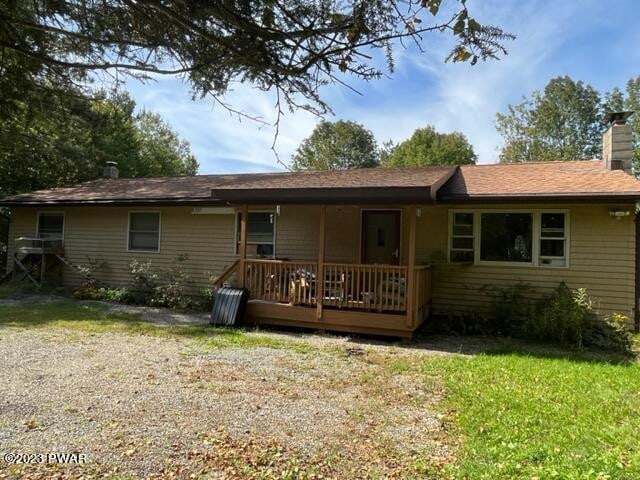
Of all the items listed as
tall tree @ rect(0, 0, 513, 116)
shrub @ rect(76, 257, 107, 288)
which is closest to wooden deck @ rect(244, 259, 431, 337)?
tall tree @ rect(0, 0, 513, 116)

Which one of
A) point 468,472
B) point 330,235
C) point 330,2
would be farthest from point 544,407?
point 330,235

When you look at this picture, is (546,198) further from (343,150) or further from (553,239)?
(343,150)

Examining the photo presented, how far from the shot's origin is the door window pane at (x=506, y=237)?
28.7 ft

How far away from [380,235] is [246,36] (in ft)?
25.8

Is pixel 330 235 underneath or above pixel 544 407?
above

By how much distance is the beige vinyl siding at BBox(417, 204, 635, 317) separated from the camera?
805 cm

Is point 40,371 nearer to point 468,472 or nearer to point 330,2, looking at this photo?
point 468,472

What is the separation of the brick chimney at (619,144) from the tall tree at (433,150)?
23073mm

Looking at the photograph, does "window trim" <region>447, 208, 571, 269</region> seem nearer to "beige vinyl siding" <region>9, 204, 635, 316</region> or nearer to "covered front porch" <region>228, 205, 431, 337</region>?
"beige vinyl siding" <region>9, 204, 635, 316</region>

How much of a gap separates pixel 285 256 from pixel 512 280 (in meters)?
5.00

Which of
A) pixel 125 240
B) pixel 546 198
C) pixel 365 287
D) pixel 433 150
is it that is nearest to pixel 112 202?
pixel 125 240

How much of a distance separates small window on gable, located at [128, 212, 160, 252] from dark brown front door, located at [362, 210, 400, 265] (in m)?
5.75

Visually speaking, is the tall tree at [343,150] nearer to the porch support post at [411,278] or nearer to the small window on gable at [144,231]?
the small window on gable at [144,231]

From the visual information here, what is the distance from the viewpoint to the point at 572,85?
3356 cm
